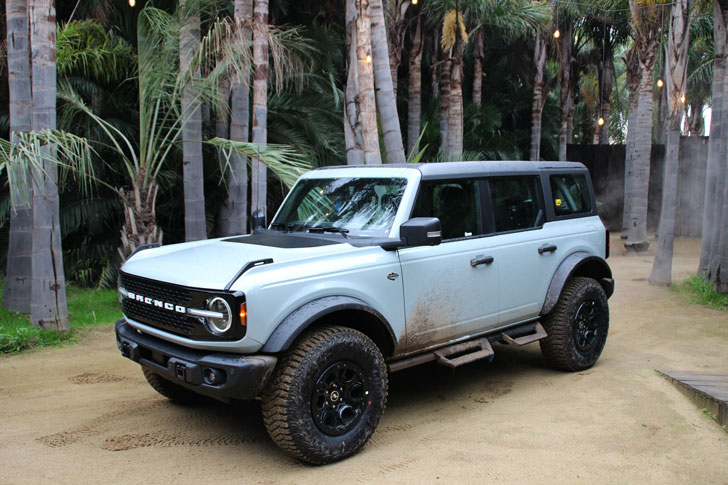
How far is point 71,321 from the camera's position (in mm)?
8102

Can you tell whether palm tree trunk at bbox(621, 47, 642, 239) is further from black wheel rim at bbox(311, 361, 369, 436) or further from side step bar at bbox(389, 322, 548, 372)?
black wheel rim at bbox(311, 361, 369, 436)

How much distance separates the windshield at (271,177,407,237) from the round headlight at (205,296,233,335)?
1.29 m

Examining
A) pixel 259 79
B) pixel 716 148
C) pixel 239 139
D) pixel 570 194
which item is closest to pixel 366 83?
pixel 259 79

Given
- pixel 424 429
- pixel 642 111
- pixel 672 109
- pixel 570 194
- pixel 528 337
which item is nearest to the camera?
pixel 424 429

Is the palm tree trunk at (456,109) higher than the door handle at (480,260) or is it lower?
higher

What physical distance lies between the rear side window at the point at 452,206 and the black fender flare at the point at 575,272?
101cm

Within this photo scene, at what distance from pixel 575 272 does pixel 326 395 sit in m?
3.11

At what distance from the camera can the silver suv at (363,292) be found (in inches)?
152

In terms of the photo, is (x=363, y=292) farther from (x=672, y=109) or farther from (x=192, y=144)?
(x=672, y=109)

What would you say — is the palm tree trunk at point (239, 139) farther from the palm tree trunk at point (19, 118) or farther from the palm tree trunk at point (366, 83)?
the palm tree trunk at point (19, 118)

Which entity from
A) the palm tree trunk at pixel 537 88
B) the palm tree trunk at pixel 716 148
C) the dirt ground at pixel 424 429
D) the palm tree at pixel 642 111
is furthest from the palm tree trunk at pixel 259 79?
the palm tree trunk at pixel 537 88

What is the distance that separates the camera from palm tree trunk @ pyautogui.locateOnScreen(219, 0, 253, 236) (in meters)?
9.32

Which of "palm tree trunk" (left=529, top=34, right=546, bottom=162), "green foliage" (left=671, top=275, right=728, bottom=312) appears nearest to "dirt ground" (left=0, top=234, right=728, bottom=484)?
"green foliage" (left=671, top=275, right=728, bottom=312)

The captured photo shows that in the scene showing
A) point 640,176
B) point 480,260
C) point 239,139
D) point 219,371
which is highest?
point 239,139
